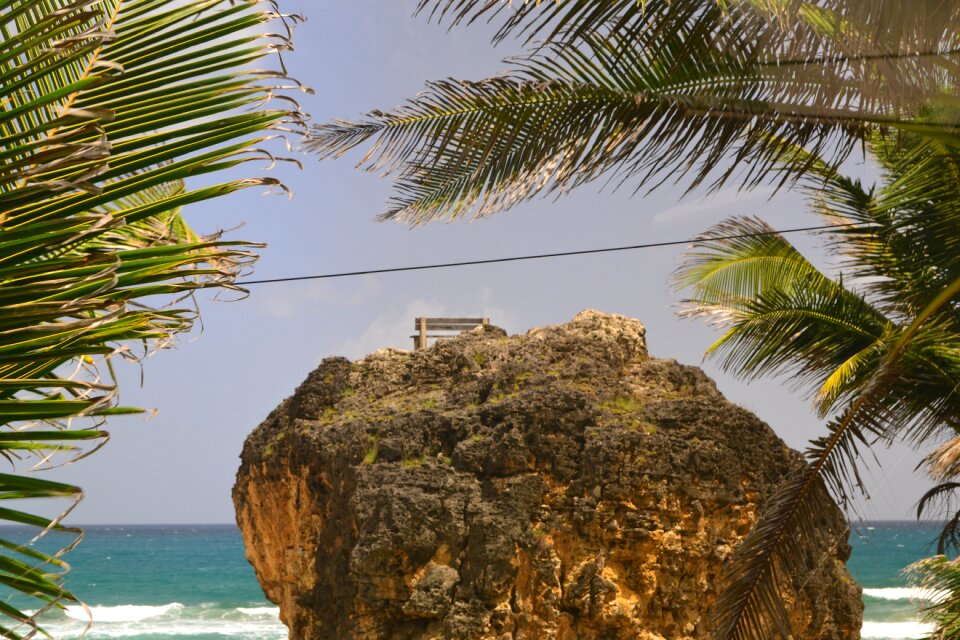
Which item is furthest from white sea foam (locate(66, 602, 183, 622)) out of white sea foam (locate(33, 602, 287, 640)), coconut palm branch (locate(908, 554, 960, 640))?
coconut palm branch (locate(908, 554, 960, 640))

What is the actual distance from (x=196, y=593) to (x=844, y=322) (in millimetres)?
42802

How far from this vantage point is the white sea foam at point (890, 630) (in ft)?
103

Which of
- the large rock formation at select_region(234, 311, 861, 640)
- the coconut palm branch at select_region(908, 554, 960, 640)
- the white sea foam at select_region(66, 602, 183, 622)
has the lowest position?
the coconut palm branch at select_region(908, 554, 960, 640)

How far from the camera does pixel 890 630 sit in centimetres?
3294

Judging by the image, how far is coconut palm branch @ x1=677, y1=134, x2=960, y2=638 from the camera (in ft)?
18.1

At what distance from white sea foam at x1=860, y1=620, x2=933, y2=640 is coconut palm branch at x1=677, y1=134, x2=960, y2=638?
24.8 m

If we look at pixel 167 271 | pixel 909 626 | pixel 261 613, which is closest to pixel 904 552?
pixel 909 626

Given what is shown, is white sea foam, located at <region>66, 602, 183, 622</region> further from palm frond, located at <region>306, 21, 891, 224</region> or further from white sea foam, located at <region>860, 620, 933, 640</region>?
palm frond, located at <region>306, 21, 891, 224</region>

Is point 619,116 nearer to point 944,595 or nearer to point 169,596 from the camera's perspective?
point 944,595

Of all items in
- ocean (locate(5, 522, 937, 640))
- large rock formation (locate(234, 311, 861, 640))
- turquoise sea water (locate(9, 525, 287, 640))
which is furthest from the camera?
turquoise sea water (locate(9, 525, 287, 640))

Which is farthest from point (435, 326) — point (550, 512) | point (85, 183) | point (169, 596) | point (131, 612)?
point (169, 596)

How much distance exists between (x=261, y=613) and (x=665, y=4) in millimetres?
38015

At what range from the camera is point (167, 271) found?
1504mm

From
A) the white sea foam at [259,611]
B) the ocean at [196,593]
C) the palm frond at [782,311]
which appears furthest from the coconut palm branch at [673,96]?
the white sea foam at [259,611]
